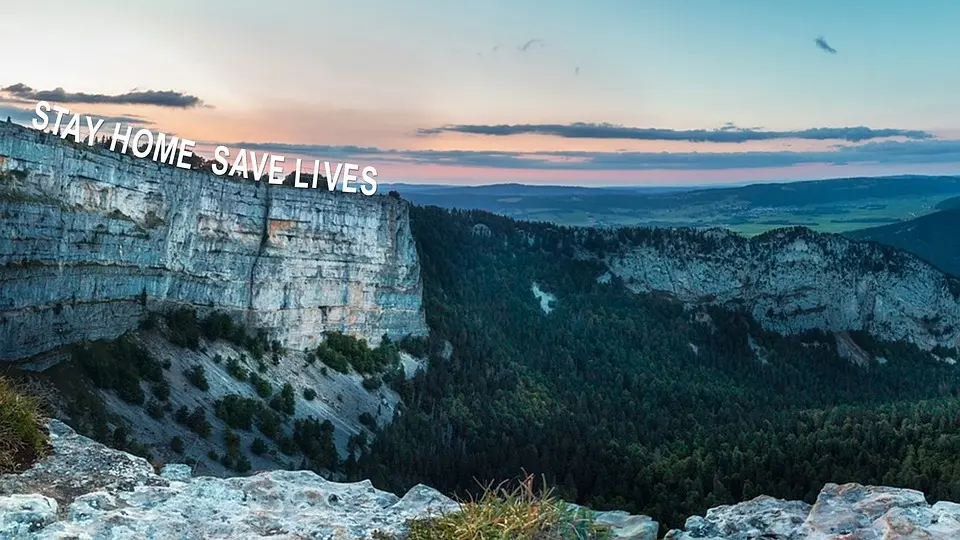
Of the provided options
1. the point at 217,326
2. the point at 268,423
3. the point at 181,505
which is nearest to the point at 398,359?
the point at 217,326

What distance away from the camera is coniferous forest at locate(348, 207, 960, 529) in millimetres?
67438

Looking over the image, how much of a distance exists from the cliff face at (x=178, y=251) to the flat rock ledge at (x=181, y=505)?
5393 centimetres

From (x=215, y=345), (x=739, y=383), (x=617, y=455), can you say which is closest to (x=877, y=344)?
(x=739, y=383)

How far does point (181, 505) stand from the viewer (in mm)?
15164

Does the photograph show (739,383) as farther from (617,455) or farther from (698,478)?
(698,478)

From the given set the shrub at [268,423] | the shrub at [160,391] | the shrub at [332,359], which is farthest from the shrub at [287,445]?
the shrub at [332,359]

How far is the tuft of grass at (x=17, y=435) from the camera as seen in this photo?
612 inches

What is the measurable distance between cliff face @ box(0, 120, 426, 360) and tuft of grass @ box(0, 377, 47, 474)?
173ft

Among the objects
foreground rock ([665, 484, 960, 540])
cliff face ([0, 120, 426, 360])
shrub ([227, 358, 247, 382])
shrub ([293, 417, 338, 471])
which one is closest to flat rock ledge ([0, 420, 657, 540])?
foreground rock ([665, 484, 960, 540])

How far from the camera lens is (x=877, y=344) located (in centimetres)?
18862

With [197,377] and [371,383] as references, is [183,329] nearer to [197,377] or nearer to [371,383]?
[197,377]

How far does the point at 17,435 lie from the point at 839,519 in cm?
1695

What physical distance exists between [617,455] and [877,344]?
424 ft

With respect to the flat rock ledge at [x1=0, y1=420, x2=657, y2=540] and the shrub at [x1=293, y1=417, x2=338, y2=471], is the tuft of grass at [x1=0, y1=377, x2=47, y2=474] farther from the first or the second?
the shrub at [x1=293, y1=417, x2=338, y2=471]
